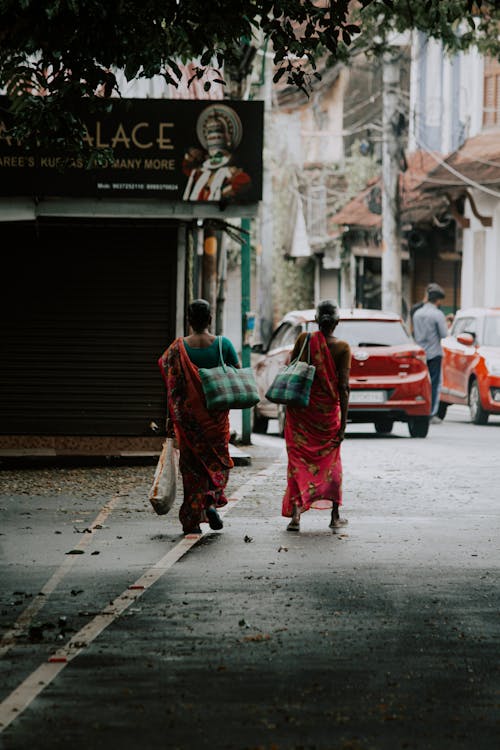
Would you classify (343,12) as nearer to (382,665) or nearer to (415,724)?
(382,665)

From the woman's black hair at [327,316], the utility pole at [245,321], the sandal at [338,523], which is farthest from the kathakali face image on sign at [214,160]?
the sandal at [338,523]

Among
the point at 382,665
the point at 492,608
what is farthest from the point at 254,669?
the point at 492,608

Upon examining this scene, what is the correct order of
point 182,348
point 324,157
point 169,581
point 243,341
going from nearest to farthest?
1. point 169,581
2. point 182,348
3. point 243,341
4. point 324,157

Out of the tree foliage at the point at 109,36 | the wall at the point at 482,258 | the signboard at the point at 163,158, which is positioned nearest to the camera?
the tree foliage at the point at 109,36

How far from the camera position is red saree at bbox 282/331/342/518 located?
11.8 m

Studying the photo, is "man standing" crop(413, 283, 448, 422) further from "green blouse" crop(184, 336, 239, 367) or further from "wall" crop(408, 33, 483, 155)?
"wall" crop(408, 33, 483, 155)

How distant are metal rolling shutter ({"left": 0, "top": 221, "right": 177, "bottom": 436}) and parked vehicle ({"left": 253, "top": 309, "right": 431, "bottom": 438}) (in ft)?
12.9

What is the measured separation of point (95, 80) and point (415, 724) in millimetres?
5034

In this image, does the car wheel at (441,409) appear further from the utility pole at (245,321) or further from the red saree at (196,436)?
the red saree at (196,436)

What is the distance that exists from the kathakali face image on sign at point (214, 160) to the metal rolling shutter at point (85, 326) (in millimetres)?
1031

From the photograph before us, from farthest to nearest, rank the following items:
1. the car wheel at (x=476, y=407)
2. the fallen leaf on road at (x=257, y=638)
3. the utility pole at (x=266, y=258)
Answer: the utility pole at (x=266, y=258), the car wheel at (x=476, y=407), the fallen leaf on road at (x=257, y=638)

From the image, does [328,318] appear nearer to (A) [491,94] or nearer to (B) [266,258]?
(A) [491,94]

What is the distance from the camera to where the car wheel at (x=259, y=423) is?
22406mm

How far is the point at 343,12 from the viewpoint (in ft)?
31.7
